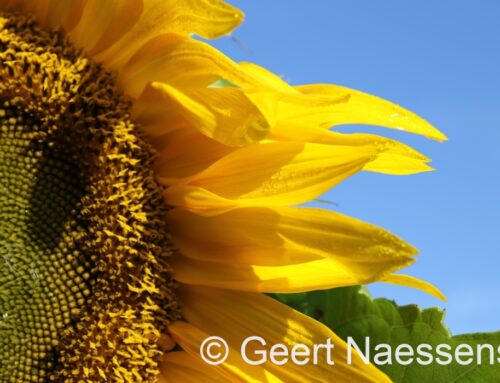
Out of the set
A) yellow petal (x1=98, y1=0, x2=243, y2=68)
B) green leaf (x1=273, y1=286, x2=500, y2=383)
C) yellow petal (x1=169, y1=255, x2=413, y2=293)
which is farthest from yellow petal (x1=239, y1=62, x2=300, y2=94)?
green leaf (x1=273, y1=286, x2=500, y2=383)

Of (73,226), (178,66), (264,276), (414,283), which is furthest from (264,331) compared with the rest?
(178,66)

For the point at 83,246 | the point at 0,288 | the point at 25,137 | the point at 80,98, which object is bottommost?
the point at 0,288

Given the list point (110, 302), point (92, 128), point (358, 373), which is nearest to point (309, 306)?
point (358, 373)

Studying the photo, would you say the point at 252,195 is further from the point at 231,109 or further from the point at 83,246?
the point at 83,246

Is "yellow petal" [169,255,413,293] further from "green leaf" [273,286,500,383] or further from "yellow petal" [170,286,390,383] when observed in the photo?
"green leaf" [273,286,500,383]

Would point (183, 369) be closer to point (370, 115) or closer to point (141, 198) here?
point (141, 198)

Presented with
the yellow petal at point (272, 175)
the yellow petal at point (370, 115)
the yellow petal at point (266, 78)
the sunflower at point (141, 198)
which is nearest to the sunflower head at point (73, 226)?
the sunflower at point (141, 198)
